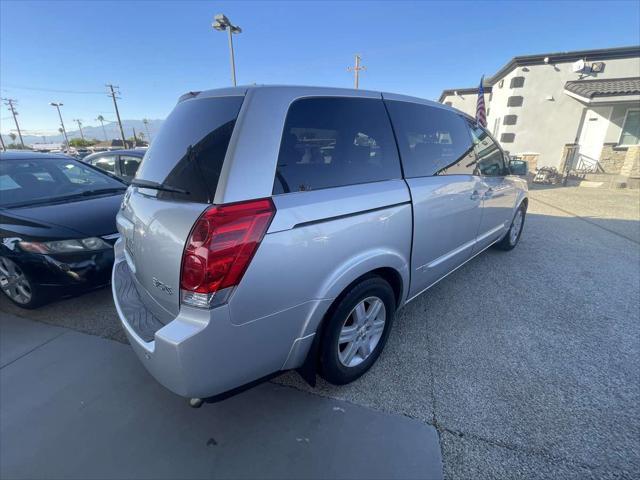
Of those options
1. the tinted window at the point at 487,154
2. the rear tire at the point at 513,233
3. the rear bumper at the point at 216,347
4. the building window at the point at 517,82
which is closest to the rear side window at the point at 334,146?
the rear bumper at the point at 216,347

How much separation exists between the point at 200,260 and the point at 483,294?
10.00 ft

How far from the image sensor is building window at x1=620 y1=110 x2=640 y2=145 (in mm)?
12188

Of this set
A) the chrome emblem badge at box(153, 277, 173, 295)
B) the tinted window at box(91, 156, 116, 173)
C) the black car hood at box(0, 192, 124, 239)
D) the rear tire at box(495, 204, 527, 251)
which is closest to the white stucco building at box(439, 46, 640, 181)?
the rear tire at box(495, 204, 527, 251)

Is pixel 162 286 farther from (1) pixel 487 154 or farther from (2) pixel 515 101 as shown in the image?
(2) pixel 515 101

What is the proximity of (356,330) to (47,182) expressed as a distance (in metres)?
3.92

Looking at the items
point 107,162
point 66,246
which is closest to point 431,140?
point 66,246

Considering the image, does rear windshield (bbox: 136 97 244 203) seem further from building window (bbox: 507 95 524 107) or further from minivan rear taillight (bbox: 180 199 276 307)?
building window (bbox: 507 95 524 107)

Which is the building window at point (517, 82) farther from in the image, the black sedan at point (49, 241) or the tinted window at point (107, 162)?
the black sedan at point (49, 241)

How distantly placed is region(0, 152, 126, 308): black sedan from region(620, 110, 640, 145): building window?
58.7 ft

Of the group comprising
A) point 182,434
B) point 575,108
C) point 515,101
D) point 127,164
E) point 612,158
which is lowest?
point 182,434

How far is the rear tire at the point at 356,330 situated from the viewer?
179 centimetres

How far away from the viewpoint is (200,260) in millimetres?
1287

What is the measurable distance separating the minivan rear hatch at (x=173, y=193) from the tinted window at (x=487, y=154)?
2573mm

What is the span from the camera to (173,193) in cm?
150
